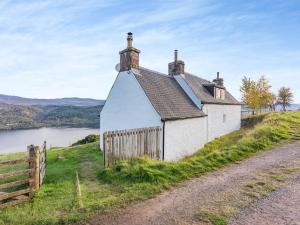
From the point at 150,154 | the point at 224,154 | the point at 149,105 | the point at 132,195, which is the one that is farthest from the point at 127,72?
the point at 132,195

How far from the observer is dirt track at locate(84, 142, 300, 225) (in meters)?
6.12

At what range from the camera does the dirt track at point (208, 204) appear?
6.12 meters

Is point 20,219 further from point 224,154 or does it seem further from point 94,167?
point 224,154

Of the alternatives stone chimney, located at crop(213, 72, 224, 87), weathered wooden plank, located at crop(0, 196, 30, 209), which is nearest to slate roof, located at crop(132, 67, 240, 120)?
weathered wooden plank, located at crop(0, 196, 30, 209)

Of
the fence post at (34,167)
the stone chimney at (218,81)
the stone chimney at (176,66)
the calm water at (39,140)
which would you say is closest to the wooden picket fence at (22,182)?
the fence post at (34,167)

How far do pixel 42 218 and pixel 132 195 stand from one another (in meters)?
2.76

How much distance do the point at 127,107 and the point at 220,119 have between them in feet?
42.7

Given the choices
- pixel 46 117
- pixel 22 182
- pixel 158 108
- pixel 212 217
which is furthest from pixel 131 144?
pixel 46 117

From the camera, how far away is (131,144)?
12.0 m

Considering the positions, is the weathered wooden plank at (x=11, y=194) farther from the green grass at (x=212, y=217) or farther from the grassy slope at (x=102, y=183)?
the green grass at (x=212, y=217)

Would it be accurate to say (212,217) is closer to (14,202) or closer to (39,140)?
(14,202)

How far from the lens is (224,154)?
41.4ft

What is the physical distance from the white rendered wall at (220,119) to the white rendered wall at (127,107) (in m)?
8.12

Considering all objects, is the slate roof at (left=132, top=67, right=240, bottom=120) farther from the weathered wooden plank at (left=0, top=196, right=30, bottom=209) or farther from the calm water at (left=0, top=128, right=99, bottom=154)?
the calm water at (left=0, top=128, right=99, bottom=154)
